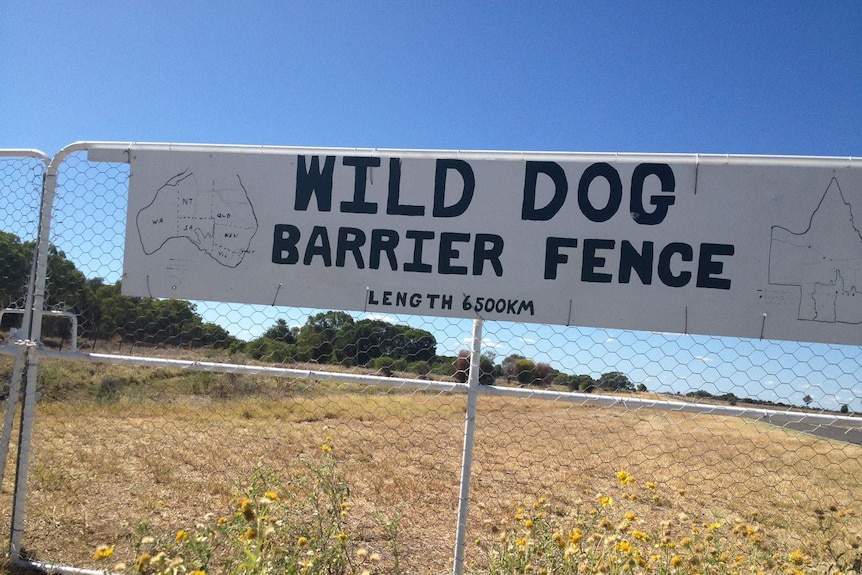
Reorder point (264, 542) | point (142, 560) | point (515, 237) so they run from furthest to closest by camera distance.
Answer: point (515, 237) < point (264, 542) < point (142, 560)

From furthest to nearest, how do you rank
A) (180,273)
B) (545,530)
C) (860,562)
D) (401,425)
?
(401,425) → (180,273) → (860,562) → (545,530)

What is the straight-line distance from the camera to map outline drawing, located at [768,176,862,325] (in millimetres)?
2752

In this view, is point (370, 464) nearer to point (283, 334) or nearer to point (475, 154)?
point (283, 334)

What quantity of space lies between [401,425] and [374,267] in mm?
6545

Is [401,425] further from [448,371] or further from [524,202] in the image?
[524,202]

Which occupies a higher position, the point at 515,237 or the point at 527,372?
the point at 515,237

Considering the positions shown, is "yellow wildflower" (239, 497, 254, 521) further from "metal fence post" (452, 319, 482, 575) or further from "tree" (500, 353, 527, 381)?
"tree" (500, 353, 527, 381)

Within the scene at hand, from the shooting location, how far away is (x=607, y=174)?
9.82ft

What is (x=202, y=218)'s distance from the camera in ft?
11.1

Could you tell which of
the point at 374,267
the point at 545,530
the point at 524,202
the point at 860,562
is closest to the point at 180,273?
the point at 374,267

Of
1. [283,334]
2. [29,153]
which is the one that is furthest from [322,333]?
[29,153]

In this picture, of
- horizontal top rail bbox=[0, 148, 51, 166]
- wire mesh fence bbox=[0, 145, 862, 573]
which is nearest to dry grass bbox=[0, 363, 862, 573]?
wire mesh fence bbox=[0, 145, 862, 573]

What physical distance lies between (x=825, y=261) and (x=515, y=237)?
1.54m

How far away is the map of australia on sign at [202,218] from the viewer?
10.9 ft
